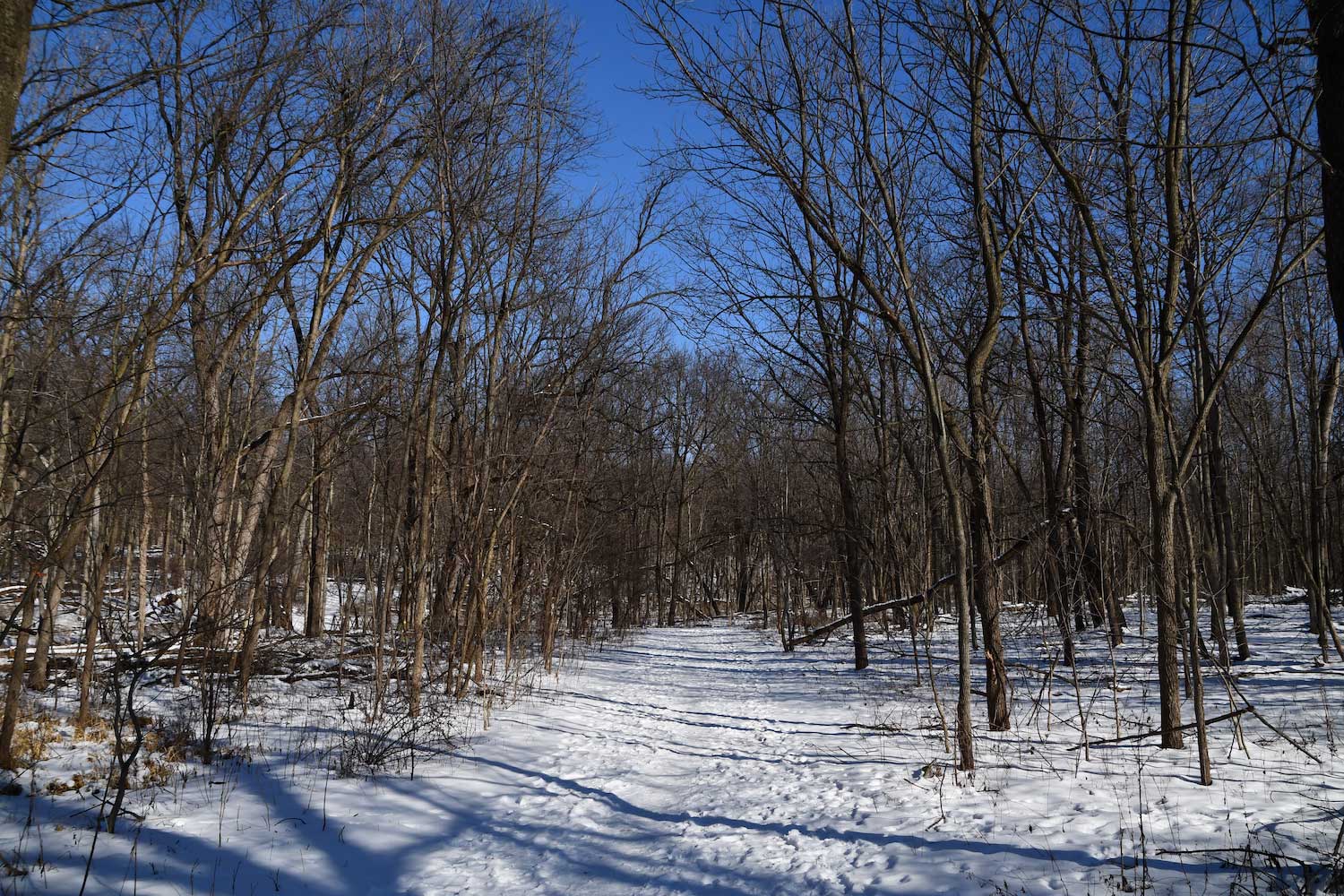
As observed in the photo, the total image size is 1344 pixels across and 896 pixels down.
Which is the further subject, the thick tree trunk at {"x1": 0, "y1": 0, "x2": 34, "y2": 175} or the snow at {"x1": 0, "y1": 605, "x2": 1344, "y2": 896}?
the snow at {"x1": 0, "y1": 605, "x2": 1344, "y2": 896}

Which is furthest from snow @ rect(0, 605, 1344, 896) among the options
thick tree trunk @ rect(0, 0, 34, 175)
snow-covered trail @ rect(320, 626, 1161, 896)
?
thick tree trunk @ rect(0, 0, 34, 175)

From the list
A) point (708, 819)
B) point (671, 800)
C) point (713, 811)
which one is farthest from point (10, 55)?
point (671, 800)

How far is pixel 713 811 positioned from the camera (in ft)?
19.2

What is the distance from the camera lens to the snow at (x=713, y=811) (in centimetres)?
442

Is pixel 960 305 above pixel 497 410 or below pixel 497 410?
above

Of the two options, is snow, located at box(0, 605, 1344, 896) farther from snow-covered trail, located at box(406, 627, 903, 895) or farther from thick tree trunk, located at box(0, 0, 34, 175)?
thick tree trunk, located at box(0, 0, 34, 175)

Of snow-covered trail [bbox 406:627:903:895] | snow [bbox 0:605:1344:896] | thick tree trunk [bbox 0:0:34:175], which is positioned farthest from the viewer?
snow-covered trail [bbox 406:627:903:895]

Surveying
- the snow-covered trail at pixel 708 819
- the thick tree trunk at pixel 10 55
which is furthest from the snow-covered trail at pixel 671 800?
the thick tree trunk at pixel 10 55

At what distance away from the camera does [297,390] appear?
9.56 meters

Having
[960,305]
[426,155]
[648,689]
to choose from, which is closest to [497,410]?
[426,155]

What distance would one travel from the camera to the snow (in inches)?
174

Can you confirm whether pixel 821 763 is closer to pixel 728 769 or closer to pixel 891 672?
pixel 728 769

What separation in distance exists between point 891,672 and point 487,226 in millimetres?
9710

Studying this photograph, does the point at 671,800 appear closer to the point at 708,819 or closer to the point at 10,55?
the point at 708,819
